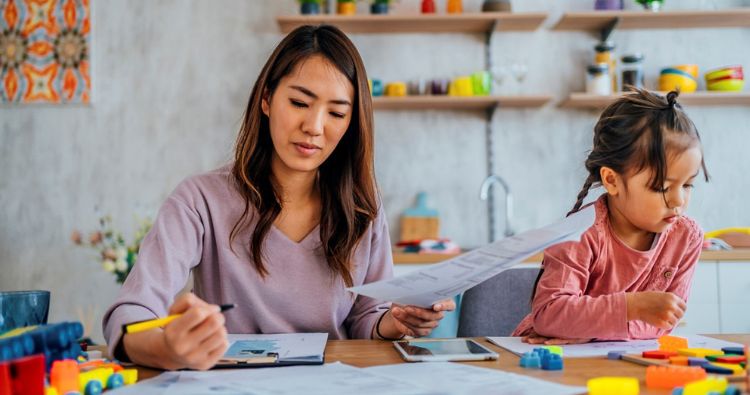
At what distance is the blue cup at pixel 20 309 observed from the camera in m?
A: 1.00

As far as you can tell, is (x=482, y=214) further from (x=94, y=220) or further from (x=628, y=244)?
(x=628, y=244)

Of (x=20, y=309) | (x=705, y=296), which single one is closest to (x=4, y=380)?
(x=20, y=309)

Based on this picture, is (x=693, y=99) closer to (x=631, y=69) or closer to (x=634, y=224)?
(x=631, y=69)

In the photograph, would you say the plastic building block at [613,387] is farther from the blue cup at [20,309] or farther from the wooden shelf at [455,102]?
the wooden shelf at [455,102]

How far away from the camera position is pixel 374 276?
1.55 metres

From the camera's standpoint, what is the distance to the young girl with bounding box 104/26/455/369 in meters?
1.42

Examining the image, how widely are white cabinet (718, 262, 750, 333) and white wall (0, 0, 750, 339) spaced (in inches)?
26.5

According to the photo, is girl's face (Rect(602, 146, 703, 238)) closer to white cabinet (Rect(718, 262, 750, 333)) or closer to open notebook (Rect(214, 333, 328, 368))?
open notebook (Rect(214, 333, 328, 368))

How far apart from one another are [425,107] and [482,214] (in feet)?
1.90

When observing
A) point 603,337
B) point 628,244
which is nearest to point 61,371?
point 603,337

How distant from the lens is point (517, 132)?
3611 mm

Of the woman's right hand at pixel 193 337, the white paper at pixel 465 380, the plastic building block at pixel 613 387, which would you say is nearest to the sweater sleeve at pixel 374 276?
the white paper at pixel 465 380

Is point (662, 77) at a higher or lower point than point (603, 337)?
higher

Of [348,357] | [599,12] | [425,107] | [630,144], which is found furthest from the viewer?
[425,107]
